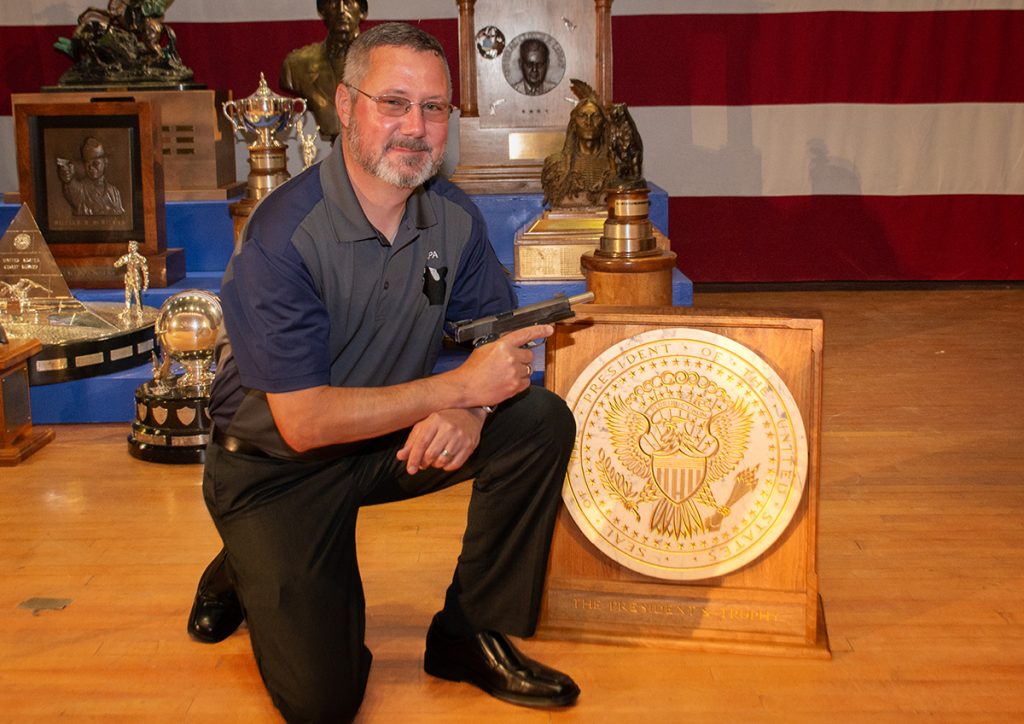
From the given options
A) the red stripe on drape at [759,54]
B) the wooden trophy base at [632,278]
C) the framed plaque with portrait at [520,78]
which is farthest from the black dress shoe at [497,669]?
the red stripe on drape at [759,54]

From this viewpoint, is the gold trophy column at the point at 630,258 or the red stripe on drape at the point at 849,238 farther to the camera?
the red stripe on drape at the point at 849,238

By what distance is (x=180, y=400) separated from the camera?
3238 millimetres

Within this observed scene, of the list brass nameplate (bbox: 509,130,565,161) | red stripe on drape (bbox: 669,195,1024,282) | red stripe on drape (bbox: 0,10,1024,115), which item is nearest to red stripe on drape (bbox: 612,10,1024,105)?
red stripe on drape (bbox: 0,10,1024,115)

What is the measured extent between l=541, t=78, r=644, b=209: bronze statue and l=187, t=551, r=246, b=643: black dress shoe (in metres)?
2.23

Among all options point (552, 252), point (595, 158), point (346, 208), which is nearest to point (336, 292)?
point (346, 208)

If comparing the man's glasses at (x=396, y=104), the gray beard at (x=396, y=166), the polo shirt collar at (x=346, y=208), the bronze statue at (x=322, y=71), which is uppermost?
the bronze statue at (x=322, y=71)

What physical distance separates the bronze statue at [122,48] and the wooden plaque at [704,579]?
10.8 feet

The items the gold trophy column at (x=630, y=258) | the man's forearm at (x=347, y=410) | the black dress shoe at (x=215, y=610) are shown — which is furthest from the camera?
the gold trophy column at (x=630, y=258)

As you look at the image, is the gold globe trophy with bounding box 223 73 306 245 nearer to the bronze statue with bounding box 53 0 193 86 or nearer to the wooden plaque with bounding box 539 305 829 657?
the bronze statue with bounding box 53 0 193 86

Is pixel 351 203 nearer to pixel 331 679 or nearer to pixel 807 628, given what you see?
pixel 331 679

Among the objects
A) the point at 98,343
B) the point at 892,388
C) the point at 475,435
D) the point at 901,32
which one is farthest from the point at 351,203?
the point at 901,32

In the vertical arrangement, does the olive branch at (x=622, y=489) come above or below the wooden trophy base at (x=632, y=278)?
below

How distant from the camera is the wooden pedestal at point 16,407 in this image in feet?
10.6

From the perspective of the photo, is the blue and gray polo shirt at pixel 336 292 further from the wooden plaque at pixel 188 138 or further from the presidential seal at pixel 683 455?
the wooden plaque at pixel 188 138
